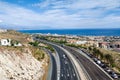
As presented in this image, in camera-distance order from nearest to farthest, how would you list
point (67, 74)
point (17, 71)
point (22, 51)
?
point (17, 71), point (67, 74), point (22, 51)

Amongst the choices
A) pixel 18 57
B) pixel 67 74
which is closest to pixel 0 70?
pixel 18 57

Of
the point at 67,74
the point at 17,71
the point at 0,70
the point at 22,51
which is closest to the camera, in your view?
the point at 0,70

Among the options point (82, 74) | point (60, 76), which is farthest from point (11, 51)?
point (82, 74)

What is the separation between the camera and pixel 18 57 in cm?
8550

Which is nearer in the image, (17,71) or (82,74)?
(17,71)

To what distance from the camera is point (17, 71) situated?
73.6m

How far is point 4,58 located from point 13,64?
3.95 m

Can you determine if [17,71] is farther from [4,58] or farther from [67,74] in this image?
[67,74]

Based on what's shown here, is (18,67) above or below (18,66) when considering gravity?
below

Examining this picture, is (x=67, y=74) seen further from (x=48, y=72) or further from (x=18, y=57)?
(x=18, y=57)

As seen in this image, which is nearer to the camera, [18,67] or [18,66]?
[18,67]

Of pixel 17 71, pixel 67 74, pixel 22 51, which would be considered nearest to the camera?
pixel 17 71

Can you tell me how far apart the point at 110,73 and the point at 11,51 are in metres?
40.5

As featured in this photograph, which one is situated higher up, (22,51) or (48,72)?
(22,51)
